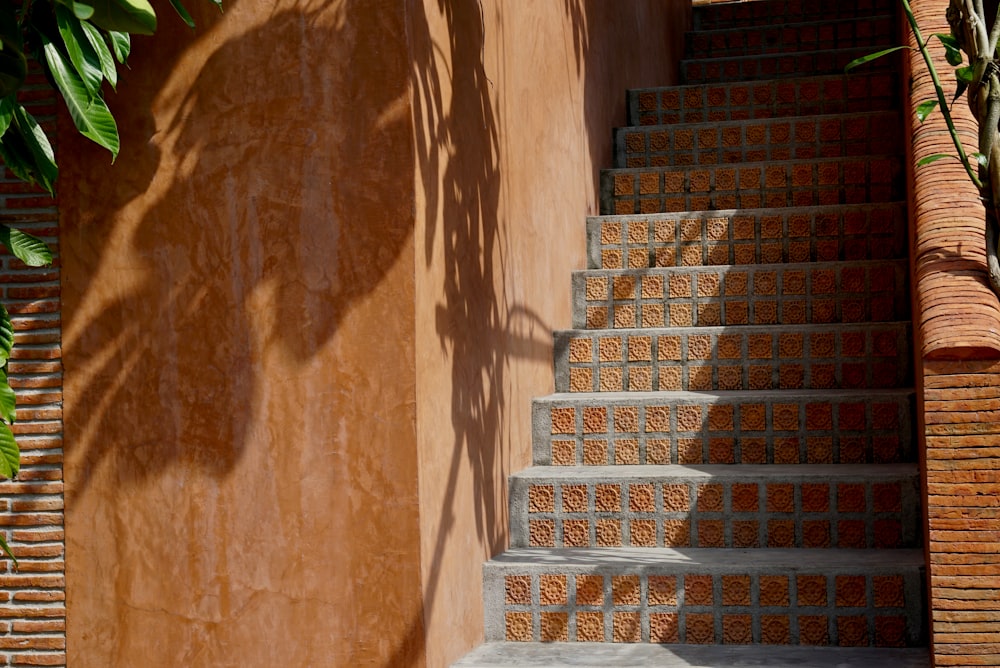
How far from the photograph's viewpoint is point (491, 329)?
363 centimetres

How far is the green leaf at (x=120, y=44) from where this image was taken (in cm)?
281

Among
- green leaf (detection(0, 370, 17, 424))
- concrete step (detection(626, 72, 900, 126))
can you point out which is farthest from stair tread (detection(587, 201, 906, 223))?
green leaf (detection(0, 370, 17, 424))

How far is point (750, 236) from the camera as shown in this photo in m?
4.62

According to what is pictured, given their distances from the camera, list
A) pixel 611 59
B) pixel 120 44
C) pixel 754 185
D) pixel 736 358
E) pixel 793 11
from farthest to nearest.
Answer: pixel 793 11 < pixel 611 59 < pixel 754 185 < pixel 736 358 < pixel 120 44

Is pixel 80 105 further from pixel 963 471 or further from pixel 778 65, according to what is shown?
pixel 778 65

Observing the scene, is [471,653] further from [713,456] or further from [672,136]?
[672,136]

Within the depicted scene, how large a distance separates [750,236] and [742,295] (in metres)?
0.32

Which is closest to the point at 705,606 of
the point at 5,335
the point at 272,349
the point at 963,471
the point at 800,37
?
the point at 963,471

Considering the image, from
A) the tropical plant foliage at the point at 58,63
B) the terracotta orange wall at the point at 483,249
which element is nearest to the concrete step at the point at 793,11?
the terracotta orange wall at the point at 483,249

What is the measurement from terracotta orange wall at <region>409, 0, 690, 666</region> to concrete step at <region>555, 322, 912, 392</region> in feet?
0.52

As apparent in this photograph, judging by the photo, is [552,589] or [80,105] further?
[552,589]

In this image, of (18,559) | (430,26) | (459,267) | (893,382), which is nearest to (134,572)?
(18,559)

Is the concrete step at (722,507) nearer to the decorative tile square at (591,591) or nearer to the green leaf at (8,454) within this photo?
the decorative tile square at (591,591)

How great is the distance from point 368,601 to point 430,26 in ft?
4.76
